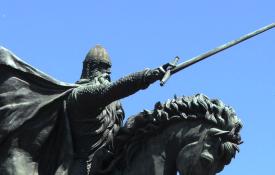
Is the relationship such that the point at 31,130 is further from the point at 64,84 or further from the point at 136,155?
the point at 136,155

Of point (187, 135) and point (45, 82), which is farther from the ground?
point (45, 82)

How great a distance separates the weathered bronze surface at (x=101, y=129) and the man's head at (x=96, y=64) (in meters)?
0.03

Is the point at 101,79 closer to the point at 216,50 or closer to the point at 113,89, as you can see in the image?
the point at 113,89

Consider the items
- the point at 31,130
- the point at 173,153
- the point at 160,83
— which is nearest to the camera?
the point at 160,83

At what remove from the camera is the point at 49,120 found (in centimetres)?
909

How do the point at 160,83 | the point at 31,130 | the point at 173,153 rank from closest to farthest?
the point at 160,83 → the point at 173,153 → the point at 31,130

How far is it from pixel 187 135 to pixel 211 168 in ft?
1.36

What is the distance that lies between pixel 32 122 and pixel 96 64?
1055 mm

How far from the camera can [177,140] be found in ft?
27.8

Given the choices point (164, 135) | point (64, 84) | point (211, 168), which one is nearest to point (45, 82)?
point (64, 84)

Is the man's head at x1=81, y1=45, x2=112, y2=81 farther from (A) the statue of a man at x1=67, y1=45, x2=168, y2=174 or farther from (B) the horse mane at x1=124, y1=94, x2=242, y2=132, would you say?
(B) the horse mane at x1=124, y1=94, x2=242, y2=132

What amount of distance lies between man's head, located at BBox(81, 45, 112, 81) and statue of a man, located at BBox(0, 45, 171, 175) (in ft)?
1.06

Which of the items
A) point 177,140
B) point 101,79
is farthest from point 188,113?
point 101,79

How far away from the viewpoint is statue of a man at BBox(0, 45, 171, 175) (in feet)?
29.4
